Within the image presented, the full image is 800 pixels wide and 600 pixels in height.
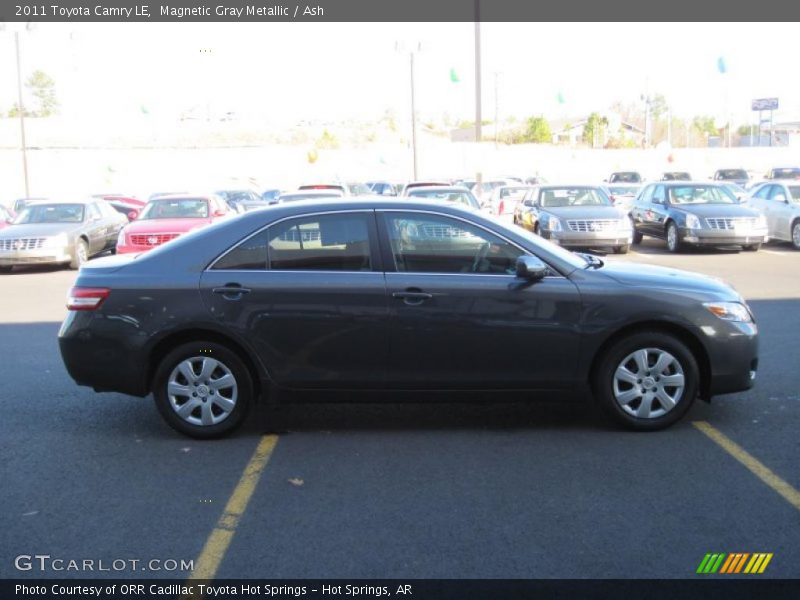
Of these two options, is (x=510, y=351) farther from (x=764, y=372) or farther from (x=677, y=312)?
(x=764, y=372)

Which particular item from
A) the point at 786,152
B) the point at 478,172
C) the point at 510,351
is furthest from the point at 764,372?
the point at 786,152

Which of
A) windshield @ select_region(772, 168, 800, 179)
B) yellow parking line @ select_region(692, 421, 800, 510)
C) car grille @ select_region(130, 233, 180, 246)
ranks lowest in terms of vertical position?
yellow parking line @ select_region(692, 421, 800, 510)

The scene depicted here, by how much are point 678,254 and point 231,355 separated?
15226 millimetres

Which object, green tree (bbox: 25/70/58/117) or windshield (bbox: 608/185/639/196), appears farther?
green tree (bbox: 25/70/58/117)

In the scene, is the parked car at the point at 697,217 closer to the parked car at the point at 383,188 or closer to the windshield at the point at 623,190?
the windshield at the point at 623,190

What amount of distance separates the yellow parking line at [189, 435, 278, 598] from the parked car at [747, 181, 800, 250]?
16.8 meters

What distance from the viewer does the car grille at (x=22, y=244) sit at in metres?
17.7

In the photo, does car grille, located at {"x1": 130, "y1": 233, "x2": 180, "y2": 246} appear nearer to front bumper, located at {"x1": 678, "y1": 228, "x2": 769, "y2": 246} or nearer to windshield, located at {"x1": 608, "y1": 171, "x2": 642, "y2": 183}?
front bumper, located at {"x1": 678, "y1": 228, "x2": 769, "y2": 246}

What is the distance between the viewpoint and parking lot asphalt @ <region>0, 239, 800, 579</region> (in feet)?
13.9

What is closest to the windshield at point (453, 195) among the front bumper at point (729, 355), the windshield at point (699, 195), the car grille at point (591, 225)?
the car grille at point (591, 225)

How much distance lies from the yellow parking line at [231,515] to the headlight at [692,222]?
47.9 ft

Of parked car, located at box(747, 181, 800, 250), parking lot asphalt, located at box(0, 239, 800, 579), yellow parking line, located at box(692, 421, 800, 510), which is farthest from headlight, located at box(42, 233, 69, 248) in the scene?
parked car, located at box(747, 181, 800, 250)

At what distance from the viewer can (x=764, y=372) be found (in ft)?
25.7

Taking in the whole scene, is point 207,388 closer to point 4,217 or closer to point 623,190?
point 4,217
